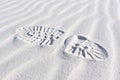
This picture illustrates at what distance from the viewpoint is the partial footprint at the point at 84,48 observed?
244cm

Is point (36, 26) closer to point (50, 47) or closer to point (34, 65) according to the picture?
point (50, 47)

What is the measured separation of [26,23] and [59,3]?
3.28ft

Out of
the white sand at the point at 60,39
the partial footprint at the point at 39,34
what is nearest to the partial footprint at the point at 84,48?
the white sand at the point at 60,39

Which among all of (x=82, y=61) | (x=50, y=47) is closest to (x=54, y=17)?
(x=50, y=47)

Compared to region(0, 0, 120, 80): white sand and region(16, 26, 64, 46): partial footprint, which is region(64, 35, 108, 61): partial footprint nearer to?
region(0, 0, 120, 80): white sand

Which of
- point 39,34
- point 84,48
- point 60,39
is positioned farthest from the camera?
point 39,34

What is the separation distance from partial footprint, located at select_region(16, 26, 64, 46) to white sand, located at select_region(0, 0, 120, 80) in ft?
0.24

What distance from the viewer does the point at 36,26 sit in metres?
3.01

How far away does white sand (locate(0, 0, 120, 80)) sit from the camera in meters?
2.14

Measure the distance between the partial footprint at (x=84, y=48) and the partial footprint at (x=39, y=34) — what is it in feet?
0.54

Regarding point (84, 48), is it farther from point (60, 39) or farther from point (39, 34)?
point (39, 34)

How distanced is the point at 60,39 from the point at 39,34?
0.24m

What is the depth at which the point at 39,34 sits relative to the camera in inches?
110

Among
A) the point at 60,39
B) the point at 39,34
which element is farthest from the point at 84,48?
the point at 39,34
